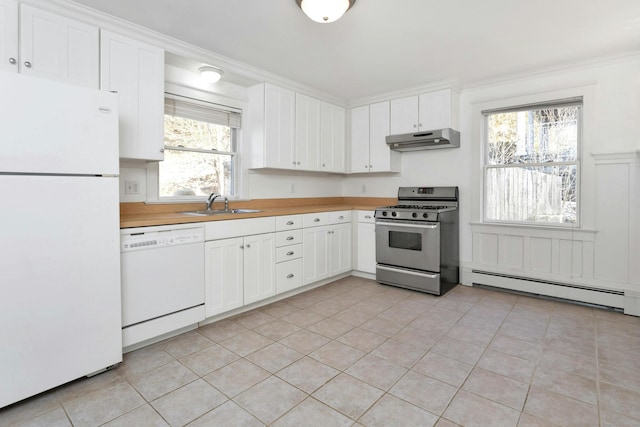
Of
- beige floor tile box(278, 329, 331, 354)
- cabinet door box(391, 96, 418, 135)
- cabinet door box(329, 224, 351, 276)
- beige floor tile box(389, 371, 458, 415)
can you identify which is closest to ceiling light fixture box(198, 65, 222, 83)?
cabinet door box(329, 224, 351, 276)

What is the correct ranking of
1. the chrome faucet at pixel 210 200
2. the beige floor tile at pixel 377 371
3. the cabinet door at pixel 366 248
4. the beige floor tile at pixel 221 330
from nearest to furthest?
the beige floor tile at pixel 377 371, the beige floor tile at pixel 221 330, the chrome faucet at pixel 210 200, the cabinet door at pixel 366 248

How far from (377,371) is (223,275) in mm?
1475

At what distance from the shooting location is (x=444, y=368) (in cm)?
213

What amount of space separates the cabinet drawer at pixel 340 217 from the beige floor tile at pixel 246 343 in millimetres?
1755

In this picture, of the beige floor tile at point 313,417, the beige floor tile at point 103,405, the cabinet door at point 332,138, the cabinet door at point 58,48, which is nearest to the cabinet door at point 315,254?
the cabinet door at point 332,138

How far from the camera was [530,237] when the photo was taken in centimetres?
359

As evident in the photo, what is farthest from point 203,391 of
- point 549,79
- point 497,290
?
point 549,79

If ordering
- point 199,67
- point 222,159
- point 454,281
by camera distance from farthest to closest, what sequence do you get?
point 454,281, point 222,159, point 199,67

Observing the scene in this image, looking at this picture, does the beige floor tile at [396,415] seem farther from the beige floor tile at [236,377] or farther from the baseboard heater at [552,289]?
the baseboard heater at [552,289]

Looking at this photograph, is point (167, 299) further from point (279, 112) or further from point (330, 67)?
point (330, 67)

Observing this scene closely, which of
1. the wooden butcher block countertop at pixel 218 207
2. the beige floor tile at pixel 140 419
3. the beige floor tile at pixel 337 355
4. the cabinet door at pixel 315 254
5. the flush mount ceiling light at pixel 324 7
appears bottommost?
the beige floor tile at pixel 140 419

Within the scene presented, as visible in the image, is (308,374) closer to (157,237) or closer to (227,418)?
(227,418)

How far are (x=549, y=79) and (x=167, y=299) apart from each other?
4.18 m

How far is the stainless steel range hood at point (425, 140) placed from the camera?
3.71m
